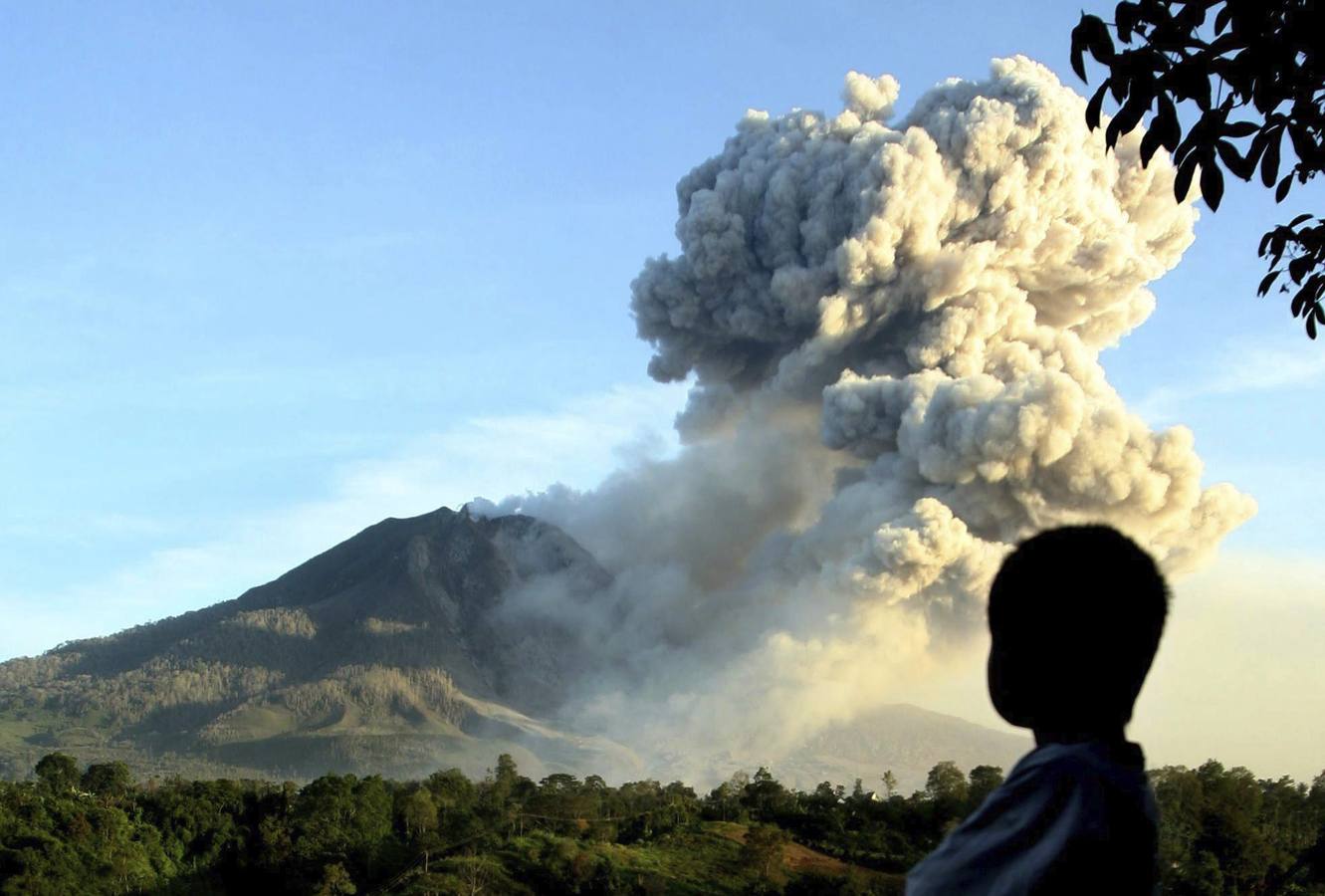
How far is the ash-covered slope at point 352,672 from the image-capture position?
145 metres

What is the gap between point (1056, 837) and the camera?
1.67 m

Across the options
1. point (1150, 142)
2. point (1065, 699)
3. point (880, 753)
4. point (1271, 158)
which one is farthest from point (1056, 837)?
point (880, 753)

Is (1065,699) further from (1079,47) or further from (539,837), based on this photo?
(539,837)

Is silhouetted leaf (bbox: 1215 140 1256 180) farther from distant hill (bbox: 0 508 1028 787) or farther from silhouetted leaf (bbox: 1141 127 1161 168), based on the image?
distant hill (bbox: 0 508 1028 787)

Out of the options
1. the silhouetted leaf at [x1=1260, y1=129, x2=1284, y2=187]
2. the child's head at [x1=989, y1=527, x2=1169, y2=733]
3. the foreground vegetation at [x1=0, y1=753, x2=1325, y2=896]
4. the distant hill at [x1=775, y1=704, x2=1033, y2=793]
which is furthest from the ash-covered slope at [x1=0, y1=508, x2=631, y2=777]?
the child's head at [x1=989, y1=527, x2=1169, y2=733]

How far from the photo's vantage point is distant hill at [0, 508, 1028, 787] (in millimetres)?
143625

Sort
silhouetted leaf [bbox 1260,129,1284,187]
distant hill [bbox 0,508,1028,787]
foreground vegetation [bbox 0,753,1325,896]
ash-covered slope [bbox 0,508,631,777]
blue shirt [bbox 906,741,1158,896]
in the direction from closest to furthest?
1. blue shirt [bbox 906,741,1158,896]
2. silhouetted leaf [bbox 1260,129,1284,187]
3. foreground vegetation [bbox 0,753,1325,896]
4. distant hill [bbox 0,508,1028,787]
5. ash-covered slope [bbox 0,508,631,777]

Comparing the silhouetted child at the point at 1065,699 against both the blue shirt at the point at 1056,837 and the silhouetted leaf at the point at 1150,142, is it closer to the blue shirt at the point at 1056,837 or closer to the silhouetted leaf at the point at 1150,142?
the blue shirt at the point at 1056,837

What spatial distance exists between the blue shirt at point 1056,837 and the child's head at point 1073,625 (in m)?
0.12

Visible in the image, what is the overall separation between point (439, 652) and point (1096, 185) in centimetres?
11963

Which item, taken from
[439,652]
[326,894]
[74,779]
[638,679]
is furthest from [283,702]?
[326,894]

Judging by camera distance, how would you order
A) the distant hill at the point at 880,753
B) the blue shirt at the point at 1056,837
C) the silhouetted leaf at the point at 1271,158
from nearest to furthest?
the blue shirt at the point at 1056,837 → the silhouetted leaf at the point at 1271,158 → the distant hill at the point at 880,753

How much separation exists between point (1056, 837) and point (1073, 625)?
0.32 meters

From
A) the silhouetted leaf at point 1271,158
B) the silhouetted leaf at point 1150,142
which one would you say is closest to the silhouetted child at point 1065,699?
the silhouetted leaf at point 1150,142
